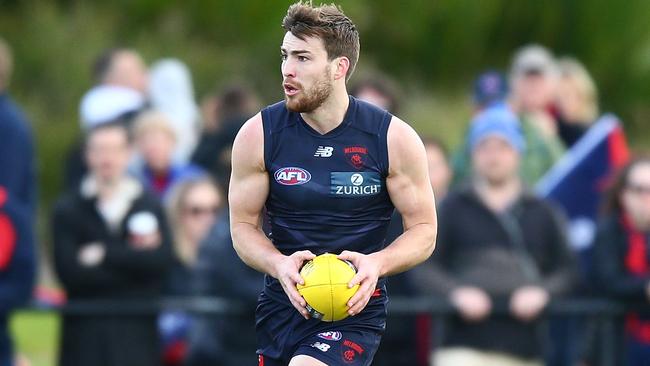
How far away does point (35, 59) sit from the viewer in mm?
19500

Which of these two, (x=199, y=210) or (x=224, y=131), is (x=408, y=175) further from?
(x=224, y=131)

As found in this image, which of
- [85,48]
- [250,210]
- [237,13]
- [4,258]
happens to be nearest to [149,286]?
[4,258]

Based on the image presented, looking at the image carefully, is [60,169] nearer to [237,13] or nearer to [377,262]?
[237,13]

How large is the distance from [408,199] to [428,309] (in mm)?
3387

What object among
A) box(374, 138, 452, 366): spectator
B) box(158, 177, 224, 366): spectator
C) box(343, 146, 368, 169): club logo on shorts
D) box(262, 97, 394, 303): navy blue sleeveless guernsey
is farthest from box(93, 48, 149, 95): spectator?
box(343, 146, 368, 169): club logo on shorts

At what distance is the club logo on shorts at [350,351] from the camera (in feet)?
23.3

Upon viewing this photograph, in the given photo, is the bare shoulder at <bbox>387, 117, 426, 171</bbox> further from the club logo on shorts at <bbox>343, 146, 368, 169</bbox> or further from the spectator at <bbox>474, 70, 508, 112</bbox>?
the spectator at <bbox>474, 70, 508, 112</bbox>

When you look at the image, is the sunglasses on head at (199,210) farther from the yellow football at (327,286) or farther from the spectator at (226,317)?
the yellow football at (327,286)

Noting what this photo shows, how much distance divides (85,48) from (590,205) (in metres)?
8.97

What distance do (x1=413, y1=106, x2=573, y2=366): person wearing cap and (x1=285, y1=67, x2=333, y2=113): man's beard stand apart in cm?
355

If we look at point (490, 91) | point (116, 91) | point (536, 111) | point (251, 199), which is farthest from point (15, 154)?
Answer: point (536, 111)

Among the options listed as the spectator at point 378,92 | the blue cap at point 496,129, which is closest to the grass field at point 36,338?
the spectator at point 378,92

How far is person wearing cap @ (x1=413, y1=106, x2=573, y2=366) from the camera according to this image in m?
10.3

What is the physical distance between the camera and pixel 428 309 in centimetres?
1048
